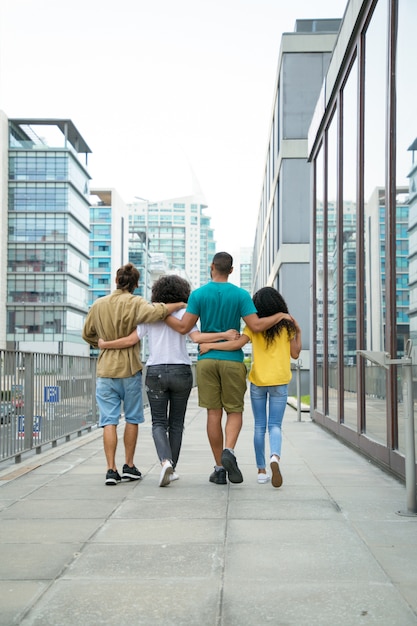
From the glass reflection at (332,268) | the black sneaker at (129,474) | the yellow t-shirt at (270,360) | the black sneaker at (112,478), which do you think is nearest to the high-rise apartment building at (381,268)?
the yellow t-shirt at (270,360)

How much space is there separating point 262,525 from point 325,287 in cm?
913

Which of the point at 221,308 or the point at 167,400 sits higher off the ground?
the point at 221,308

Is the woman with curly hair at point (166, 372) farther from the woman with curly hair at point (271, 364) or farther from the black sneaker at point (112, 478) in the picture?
the woman with curly hair at point (271, 364)

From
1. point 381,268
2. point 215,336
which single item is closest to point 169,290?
point 215,336

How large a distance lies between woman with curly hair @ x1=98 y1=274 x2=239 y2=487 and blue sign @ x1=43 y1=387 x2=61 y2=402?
3031 millimetres

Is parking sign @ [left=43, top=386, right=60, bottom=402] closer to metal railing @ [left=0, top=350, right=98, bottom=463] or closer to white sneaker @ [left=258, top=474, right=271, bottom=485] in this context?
metal railing @ [left=0, top=350, right=98, bottom=463]

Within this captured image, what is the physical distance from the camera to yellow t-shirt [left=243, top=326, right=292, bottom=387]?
664 centimetres

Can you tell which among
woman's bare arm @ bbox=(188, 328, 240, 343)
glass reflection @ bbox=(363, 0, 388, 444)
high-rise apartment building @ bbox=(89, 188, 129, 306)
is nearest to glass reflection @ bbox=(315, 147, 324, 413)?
glass reflection @ bbox=(363, 0, 388, 444)

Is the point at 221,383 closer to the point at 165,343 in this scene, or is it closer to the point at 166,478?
the point at 165,343

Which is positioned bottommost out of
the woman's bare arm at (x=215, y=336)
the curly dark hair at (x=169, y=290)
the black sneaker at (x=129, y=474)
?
the black sneaker at (x=129, y=474)

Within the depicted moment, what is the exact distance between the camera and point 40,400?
933 centimetres

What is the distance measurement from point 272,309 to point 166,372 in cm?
105

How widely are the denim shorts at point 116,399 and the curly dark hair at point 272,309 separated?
3.90ft

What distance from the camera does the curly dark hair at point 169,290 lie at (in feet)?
22.5
